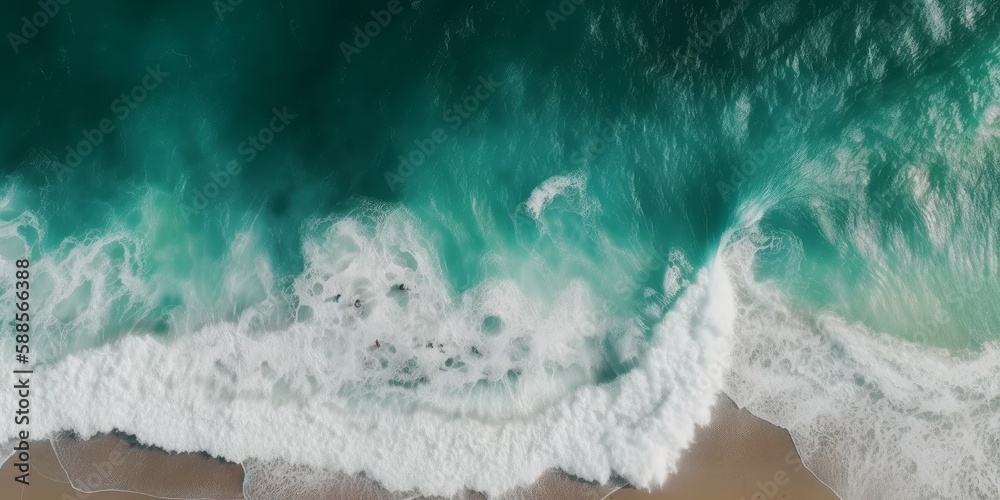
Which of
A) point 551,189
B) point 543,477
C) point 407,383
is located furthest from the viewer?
point 551,189

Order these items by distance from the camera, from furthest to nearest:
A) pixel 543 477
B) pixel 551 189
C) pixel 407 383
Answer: pixel 551 189
pixel 407 383
pixel 543 477

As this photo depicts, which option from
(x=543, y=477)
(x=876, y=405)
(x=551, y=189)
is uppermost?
(x=551, y=189)

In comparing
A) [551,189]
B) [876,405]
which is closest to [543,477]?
[551,189]

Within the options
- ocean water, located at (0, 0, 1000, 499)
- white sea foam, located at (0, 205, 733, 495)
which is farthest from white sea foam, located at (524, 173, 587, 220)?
white sea foam, located at (0, 205, 733, 495)

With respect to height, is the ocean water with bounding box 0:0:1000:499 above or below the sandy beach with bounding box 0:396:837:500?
above

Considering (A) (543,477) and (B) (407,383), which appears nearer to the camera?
(A) (543,477)

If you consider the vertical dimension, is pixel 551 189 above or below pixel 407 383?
above

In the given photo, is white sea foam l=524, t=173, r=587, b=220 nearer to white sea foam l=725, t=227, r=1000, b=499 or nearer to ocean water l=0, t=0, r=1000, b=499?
ocean water l=0, t=0, r=1000, b=499

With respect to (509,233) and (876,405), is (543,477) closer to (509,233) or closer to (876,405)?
(509,233)
